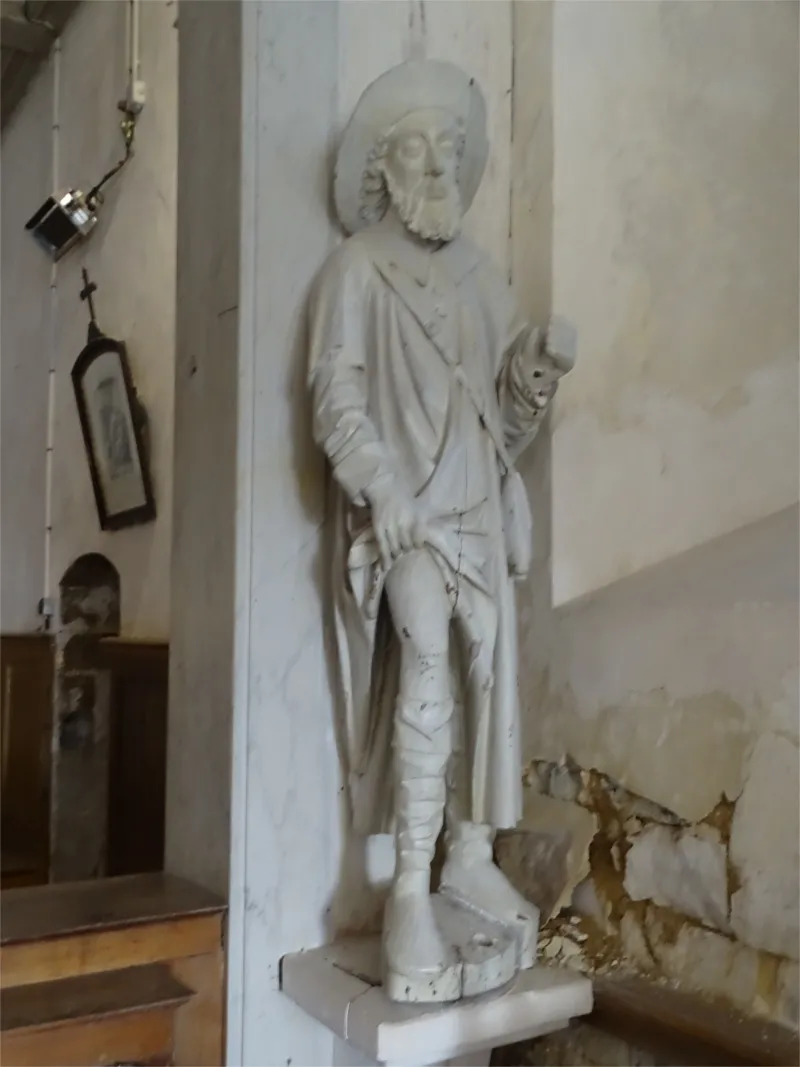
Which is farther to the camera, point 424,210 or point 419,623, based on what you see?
point 424,210

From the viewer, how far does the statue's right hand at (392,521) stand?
131cm

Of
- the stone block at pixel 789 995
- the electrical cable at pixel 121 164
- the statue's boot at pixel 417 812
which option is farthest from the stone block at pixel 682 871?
the electrical cable at pixel 121 164

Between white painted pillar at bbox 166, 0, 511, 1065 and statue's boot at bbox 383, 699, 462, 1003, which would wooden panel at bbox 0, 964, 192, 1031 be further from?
statue's boot at bbox 383, 699, 462, 1003

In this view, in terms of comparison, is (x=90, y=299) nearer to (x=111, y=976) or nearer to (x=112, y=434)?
(x=112, y=434)

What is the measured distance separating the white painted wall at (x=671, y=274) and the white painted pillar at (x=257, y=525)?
1.52ft

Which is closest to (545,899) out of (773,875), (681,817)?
(681,817)

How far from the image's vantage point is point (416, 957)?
1.26 metres

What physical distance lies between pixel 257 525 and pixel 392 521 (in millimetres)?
250

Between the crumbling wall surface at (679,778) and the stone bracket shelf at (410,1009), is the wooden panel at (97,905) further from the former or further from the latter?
the crumbling wall surface at (679,778)

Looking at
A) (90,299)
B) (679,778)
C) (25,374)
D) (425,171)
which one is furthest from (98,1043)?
(25,374)

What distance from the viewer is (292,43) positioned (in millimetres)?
1536

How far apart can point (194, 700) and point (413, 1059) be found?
22.8 inches

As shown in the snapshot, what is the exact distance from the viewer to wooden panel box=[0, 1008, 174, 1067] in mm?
1205

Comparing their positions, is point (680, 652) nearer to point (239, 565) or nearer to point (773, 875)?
point (773, 875)
